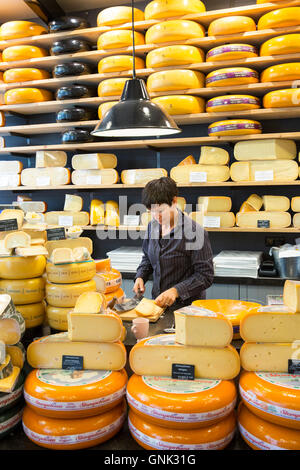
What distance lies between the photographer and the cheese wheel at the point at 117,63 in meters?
3.30

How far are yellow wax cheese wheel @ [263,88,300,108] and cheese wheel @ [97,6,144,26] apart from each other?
1.25 metres

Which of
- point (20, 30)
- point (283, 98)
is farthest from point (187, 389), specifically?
point (20, 30)

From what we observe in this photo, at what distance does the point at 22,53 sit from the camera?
3609 millimetres

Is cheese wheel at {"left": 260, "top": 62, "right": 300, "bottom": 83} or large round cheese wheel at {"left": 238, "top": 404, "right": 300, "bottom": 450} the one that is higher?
cheese wheel at {"left": 260, "top": 62, "right": 300, "bottom": 83}

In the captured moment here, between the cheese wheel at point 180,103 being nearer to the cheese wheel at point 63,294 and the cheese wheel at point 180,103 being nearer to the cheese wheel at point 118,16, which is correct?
the cheese wheel at point 118,16

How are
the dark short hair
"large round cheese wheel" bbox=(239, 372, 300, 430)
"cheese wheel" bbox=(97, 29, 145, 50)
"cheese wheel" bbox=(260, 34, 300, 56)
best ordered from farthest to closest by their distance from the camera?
"cheese wheel" bbox=(97, 29, 145, 50) < "cheese wheel" bbox=(260, 34, 300, 56) < the dark short hair < "large round cheese wheel" bbox=(239, 372, 300, 430)

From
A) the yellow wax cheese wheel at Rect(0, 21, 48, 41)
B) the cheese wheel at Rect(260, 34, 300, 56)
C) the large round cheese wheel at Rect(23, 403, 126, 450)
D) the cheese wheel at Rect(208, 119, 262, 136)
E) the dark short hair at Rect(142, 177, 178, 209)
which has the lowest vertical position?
the large round cheese wheel at Rect(23, 403, 126, 450)

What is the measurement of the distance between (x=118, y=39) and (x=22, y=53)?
36.3 inches

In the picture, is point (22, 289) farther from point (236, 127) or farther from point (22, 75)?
point (22, 75)

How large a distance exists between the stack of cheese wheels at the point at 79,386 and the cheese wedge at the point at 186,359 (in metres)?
0.06

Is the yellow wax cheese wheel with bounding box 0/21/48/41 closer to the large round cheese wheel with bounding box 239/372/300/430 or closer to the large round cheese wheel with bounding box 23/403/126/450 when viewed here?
the large round cheese wheel with bounding box 23/403/126/450

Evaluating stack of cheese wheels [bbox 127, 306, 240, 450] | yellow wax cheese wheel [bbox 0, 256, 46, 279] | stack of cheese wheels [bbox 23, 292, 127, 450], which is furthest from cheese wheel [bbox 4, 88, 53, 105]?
stack of cheese wheels [bbox 127, 306, 240, 450]

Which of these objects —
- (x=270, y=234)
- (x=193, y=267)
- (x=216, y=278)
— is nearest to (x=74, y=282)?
(x=193, y=267)

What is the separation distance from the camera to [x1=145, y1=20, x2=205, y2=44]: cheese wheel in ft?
10.2
